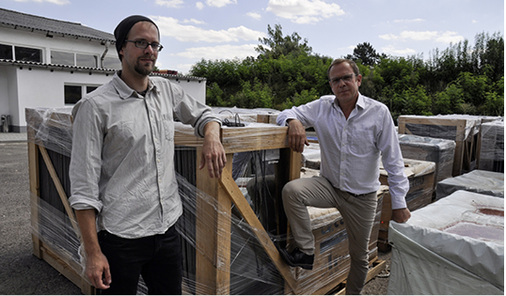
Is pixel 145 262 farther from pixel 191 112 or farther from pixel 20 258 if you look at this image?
pixel 20 258

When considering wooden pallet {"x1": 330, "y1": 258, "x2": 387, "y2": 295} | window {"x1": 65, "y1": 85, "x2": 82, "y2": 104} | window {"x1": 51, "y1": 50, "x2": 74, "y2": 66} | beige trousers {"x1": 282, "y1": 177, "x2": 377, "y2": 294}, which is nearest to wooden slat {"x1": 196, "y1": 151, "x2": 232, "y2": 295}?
beige trousers {"x1": 282, "y1": 177, "x2": 377, "y2": 294}

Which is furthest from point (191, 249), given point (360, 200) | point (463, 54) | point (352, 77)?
point (463, 54)

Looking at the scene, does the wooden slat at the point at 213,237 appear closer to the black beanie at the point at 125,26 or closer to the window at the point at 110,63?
the black beanie at the point at 125,26

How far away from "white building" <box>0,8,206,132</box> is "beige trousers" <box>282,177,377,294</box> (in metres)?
11.6

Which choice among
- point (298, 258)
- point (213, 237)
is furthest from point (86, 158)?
point (298, 258)

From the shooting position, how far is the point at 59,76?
14906 mm

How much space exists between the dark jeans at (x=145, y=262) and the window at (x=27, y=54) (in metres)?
19.3

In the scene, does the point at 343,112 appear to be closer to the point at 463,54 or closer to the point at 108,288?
the point at 108,288

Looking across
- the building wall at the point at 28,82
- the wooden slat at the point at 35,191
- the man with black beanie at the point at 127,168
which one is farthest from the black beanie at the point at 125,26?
the building wall at the point at 28,82

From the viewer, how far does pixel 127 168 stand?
1.62 meters

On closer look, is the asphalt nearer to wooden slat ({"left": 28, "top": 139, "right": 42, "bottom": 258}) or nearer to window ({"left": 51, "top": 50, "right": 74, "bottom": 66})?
wooden slat ({"left": 28, "top": 139, "right": 42, "bottom": 258})

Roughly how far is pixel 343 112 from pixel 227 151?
40.5 inches

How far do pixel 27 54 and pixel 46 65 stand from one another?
4.50m

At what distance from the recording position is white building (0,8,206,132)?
14.2m
